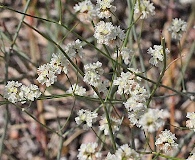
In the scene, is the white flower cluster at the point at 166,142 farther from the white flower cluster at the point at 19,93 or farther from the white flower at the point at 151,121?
the white flower cluster at the point at 19,93

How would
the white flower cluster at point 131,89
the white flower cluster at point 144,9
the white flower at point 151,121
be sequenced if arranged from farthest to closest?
the white flower cluster at point 144,9 → the white flower cluster at point 131,89 → the white flower at point 151,121

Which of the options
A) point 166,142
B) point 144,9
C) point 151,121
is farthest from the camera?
point 144,9

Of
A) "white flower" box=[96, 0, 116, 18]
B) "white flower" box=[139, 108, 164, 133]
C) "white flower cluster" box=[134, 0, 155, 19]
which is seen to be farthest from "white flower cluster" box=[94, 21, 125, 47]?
"white flower" box=[139, 108, 164, 133]

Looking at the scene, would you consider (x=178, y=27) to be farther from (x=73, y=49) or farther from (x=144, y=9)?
(x=73, y=49)

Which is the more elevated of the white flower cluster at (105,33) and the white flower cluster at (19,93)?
the white flower cluster at (105,33)

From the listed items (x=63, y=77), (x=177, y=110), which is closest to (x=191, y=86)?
(x=177, y=110)

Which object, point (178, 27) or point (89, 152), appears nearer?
point (89, 152)

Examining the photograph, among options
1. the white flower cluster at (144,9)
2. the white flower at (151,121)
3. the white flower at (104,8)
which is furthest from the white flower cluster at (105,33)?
the white flower at (151,121)

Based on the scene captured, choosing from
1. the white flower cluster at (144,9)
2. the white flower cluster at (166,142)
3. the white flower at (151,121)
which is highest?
the white flower cluster at (144,9)

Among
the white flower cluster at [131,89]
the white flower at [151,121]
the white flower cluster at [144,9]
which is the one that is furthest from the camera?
the white flower cluster at [144,9]

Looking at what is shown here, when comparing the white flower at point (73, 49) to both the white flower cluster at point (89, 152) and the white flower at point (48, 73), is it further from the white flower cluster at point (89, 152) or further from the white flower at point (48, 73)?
the white flower cluster at point (89, 152)

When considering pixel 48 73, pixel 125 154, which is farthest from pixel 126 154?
pixel 48 73

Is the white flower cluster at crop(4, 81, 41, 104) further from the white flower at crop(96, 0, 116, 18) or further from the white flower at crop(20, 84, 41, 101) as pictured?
the white flower at crop(96, 0, 116, 18)

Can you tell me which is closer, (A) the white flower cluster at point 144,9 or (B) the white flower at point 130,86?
(B) the white flower at point 130,86
